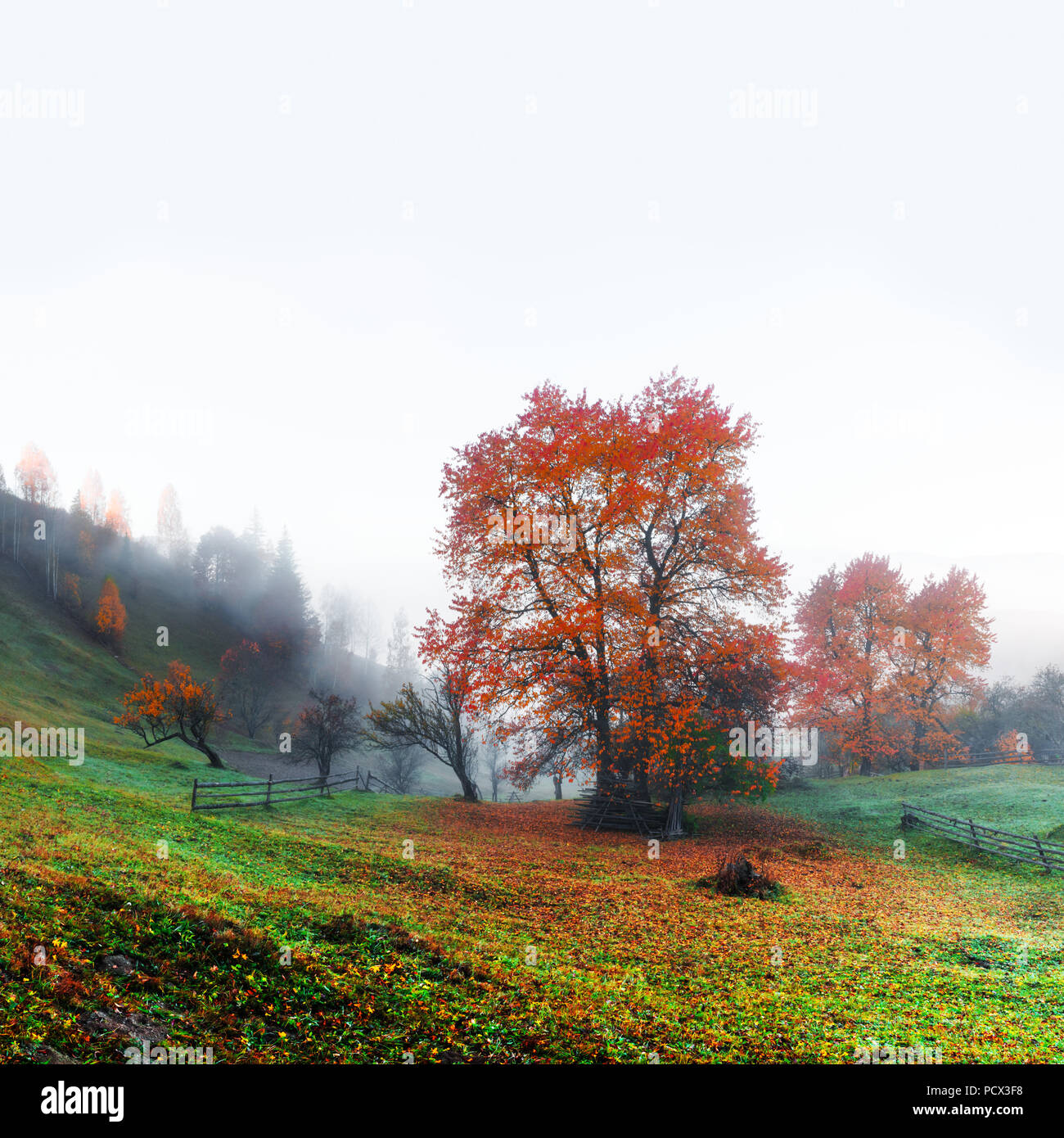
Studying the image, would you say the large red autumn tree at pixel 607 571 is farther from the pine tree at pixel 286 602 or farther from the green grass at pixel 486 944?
the pine tree at pixel 286 602

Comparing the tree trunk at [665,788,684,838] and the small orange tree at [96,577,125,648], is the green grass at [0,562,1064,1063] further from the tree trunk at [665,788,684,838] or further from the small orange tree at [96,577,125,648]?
the small orange tree at [96,577,125,648]

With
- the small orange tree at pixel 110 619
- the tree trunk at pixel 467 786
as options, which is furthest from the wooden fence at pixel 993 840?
the small orange tree at pixel 110 619

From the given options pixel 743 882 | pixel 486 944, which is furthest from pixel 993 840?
pixel 486 944

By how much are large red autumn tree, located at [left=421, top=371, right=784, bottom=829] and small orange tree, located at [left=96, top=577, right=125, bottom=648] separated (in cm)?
6276

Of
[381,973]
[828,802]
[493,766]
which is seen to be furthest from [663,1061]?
[493,766]

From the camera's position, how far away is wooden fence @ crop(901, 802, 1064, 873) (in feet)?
57.0

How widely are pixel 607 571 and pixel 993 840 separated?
1561 centimetres

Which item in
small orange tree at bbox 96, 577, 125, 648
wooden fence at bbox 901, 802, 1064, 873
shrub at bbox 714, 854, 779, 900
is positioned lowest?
wooden fence at bbox 901, 802, 1064, 873

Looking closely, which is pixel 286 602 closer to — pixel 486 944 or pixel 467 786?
pixel 467 786

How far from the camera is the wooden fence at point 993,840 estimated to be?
17.4 metres

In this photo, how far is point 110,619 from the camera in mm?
67375

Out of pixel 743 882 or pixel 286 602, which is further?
pixel 286 602

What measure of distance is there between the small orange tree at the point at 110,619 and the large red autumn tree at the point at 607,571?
62764mm

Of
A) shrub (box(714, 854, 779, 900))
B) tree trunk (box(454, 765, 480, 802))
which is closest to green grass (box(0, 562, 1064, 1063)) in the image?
shrub (box(714, 854, 779, 900))
